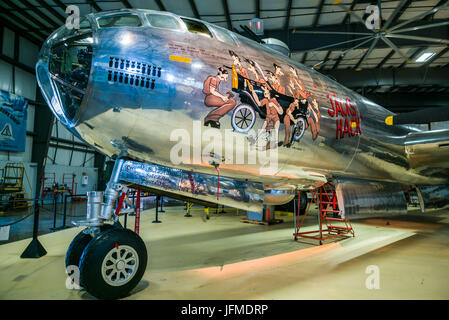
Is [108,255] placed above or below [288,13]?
below

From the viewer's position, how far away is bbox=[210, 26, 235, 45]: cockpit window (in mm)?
4168

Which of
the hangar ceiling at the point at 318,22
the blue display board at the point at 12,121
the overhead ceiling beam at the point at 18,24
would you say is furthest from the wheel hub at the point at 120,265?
the overhead ceiling beam at the point at 18,24

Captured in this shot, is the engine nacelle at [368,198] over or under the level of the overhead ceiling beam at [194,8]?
under

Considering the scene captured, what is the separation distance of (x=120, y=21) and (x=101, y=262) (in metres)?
2.99

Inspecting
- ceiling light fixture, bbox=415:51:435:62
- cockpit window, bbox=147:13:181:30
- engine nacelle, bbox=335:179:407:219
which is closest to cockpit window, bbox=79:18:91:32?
cockpit window, bbox=147:13:181:30

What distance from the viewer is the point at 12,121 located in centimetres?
1560

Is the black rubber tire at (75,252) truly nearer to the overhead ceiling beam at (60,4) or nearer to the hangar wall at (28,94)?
the overhead ceiling beam at (60,4)

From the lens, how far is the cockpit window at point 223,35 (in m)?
4.17

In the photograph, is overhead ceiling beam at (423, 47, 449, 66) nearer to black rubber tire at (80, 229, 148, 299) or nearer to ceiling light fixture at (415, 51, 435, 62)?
ceiling light fixture at (415, 51, 435, 62)

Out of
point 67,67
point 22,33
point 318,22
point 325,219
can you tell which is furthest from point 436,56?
point 22,33

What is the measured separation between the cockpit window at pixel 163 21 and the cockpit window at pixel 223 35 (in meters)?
0.64

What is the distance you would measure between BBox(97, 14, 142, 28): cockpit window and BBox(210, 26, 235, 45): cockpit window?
1.19 metres

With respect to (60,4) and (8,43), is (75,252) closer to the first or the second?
(60,4)
